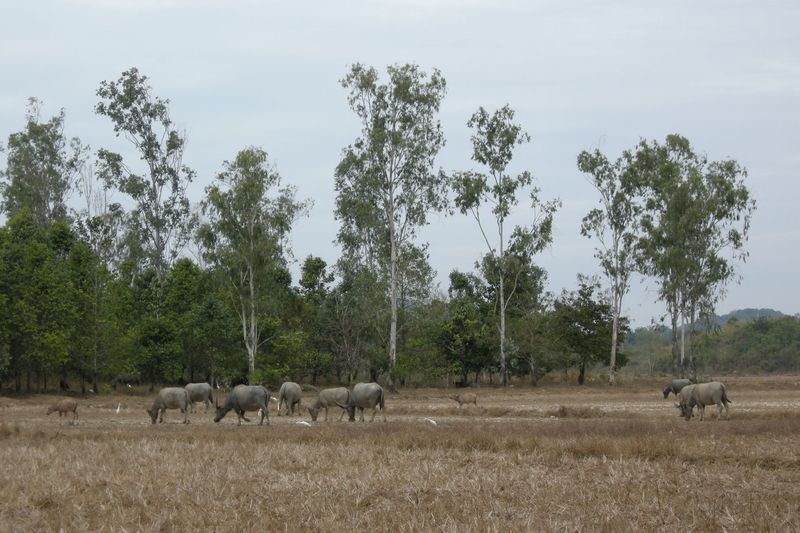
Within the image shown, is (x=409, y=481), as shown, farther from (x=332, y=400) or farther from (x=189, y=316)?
(x=189, y=316)

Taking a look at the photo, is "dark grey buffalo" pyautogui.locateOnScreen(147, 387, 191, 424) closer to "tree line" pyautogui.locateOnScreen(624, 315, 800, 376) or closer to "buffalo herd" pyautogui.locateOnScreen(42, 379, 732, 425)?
"buffalo herd" pyautogui.locateOnScreen(42, 379, 732, 425)

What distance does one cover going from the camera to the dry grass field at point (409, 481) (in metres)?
10.3

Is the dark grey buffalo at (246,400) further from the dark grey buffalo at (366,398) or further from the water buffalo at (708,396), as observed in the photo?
the water buffalo at (708,396)

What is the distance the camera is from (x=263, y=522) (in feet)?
33.8

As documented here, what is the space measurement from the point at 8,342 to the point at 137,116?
24.7m

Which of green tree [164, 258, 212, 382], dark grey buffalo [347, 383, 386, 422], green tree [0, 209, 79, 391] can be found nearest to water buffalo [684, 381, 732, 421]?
dark grey buffalo [347, 383, 386, 422]

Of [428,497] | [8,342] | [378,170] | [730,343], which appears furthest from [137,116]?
[730,343]

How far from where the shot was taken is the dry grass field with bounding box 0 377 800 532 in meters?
10.3

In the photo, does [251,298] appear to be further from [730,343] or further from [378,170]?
[730,343]

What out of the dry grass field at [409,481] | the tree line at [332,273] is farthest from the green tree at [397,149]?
the dry grass field at [409,481]

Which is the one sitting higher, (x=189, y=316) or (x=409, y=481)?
(x=189, y=316)

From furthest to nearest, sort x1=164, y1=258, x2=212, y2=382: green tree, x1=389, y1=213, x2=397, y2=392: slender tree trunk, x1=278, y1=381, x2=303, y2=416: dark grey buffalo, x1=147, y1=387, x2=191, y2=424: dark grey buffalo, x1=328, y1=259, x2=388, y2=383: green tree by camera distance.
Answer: x1=328, y1=259, x2=388, y2=383: green tree → x1=164, y1=258, x2=212, y2=382: green tree → x1=389, y1=213, x2=397, y2=392: slender tree trunk → x1=278, y1=381, x2=303, y2=416: dark grey buffalo → x1=147, y1=387, x2=191, y2=424: dark grey buffalo

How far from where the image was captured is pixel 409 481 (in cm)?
1278

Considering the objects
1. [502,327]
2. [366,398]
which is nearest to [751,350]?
[502,327]
